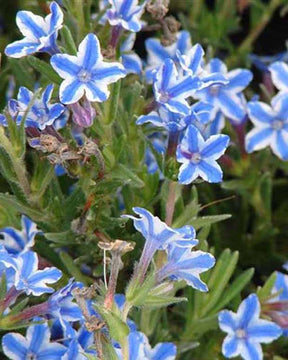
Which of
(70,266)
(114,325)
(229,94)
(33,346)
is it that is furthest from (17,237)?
(229,94)

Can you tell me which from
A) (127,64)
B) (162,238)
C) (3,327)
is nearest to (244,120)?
(127,64)

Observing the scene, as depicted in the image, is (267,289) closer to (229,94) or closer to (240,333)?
(240,333)

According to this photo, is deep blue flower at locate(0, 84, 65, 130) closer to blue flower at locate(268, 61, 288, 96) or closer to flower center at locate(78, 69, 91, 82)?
flower center at locate(78, 69, 91, 82)

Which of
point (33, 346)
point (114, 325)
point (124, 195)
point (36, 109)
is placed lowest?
point (33, 346)

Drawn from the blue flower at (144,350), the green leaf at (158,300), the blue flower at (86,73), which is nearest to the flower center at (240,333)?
the blue flower at (144,350)

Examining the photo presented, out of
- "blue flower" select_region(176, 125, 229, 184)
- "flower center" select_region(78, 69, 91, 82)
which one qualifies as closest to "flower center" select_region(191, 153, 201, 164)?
"blue flower" select_region(176, 125, 229, 184)

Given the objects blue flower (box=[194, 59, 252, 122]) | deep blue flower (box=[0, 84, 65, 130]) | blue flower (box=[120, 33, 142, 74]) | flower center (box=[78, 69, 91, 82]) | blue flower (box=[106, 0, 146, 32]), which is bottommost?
blue flower (box=[194, 59, 252, 122])

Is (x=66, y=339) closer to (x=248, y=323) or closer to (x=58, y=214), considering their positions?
(x=58, y=214)
